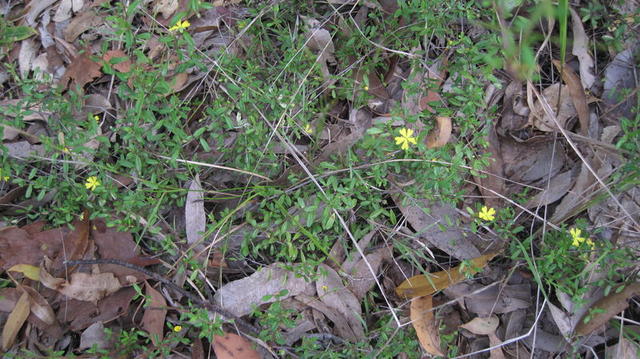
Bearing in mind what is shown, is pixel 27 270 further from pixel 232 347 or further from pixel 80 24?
pixel 80 24

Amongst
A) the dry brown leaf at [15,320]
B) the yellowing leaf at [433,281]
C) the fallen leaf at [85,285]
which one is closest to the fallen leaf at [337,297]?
the yellowing leaf at [433,281]

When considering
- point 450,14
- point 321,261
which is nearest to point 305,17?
point 450,14

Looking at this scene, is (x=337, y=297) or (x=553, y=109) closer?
(x=337, y=297)

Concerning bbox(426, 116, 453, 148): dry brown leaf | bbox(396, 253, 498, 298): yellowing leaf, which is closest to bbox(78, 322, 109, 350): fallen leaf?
bbox(396, 253, 498, 298): yellowing leaf

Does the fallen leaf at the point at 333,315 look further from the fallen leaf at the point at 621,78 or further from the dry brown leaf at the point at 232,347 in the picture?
the fallen leaf at the point at 621,78

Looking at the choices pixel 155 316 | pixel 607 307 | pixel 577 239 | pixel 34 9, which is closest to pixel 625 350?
pixel 607 307

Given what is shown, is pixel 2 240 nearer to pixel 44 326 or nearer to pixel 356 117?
pixel 44 326

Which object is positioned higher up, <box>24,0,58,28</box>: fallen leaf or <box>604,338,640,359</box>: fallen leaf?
<box>24,0,58,28</box>: fallen leaf

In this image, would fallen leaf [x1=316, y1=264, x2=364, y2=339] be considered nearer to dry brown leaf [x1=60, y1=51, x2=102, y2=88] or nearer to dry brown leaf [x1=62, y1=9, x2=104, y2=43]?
dry brown leaf [x1=60, y1=51, x2=102, y2=88]
